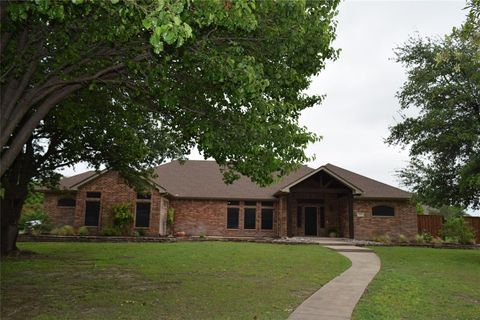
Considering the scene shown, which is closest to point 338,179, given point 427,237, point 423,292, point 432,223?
point 427,237

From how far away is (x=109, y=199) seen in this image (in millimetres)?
29328

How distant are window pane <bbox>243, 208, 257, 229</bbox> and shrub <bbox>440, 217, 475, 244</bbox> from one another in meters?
12.7

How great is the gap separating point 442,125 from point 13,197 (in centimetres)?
1872

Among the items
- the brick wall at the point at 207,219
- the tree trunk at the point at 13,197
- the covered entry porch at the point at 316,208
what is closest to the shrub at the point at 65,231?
the brick wall at the point at 207,219

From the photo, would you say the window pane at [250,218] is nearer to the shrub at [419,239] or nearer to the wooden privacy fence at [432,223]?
the shrub at [419,239]

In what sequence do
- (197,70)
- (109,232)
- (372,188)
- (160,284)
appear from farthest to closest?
(372,188)
(109,232)
(160,284)
(197,70)

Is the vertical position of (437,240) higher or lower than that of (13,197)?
lower

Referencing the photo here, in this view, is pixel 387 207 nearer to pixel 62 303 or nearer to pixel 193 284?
pixel 193 284

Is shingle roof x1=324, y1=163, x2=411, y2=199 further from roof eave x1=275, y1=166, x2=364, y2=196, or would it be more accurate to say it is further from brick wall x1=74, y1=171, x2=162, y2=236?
brick wall x1=74, y1=171, x2=162, y2=236

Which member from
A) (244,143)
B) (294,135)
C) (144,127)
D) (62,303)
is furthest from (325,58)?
(144,127)

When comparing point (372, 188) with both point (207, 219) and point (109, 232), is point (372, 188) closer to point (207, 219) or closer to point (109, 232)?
point (207, 219)

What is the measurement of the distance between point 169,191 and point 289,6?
25.1m

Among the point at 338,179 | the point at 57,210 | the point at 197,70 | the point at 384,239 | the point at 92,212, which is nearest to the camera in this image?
the point at 197,70

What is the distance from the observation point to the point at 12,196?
18.1 meters
